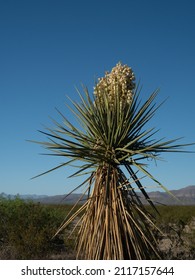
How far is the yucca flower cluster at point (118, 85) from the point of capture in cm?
778

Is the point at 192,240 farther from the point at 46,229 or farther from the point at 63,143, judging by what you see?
the point at 63,143

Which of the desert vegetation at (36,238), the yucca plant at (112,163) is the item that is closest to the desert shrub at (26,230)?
the desert vegetation at (36,238)

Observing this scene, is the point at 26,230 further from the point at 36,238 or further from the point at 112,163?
the point at 112,163

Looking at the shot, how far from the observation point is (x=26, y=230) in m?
12.6

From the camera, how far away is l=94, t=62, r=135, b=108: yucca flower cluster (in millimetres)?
7777

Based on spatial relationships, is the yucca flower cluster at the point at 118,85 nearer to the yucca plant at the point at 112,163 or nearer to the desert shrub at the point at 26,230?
the yucca plant at the point at 112,163

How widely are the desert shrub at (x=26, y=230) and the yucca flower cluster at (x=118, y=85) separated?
5749mm

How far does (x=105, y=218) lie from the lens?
709cm

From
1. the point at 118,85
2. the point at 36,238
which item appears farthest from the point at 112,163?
the point at 36,238

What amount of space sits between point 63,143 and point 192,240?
822 cm

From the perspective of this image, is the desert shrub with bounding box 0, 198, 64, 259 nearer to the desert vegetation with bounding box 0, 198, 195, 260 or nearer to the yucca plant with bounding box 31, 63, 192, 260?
the desert vegetation with bounding box 0, 198, 195, 260
